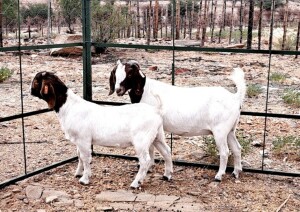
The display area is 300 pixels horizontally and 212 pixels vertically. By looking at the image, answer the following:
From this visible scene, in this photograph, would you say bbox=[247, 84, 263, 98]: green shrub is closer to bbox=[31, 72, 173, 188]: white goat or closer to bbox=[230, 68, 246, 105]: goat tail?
bbox=[230, 68, 246, 105]: goat tail

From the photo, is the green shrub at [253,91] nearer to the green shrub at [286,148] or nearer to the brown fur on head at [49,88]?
the green shrub at [286,148]

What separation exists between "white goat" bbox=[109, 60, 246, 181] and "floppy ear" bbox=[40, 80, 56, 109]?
72 cm

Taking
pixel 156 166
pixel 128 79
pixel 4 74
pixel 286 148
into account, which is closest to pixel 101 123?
pixel 128 79

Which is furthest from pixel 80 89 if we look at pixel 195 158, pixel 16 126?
pixel 195 158

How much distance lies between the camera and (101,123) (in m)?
5.44

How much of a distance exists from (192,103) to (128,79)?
796mm

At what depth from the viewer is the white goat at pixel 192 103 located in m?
5.48

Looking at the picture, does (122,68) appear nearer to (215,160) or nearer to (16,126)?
(215,160)

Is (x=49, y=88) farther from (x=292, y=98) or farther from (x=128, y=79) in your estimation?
(x=292, y=98)

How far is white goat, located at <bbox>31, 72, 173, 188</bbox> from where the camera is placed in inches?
208

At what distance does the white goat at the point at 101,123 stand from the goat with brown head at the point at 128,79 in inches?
10.1

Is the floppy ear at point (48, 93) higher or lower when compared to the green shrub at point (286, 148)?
higher

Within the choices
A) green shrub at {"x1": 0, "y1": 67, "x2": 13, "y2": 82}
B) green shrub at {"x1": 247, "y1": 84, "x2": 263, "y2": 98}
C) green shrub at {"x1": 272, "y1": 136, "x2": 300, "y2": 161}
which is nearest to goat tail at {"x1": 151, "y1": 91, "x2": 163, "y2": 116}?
green shrub at {"x1": 272, "y1": 136, "x2": 300, "y2": 161}

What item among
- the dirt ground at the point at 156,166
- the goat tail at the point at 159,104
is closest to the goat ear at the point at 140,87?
the goat tail at the point at 159,104
